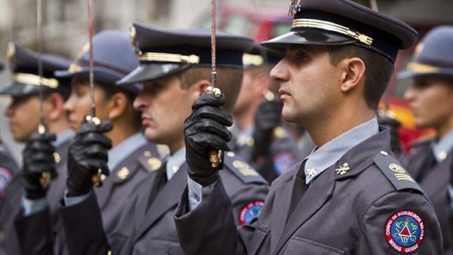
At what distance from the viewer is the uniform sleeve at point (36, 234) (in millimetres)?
5074

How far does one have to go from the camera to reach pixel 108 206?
15.8ft

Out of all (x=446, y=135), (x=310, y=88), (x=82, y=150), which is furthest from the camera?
(x=446, y=135)

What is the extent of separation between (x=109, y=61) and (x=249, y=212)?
1.63 metres

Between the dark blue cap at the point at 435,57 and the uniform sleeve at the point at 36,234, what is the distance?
2.61 metres

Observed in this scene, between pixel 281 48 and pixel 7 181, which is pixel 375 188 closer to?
pixel 281 48

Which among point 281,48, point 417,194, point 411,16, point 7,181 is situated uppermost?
point 281,48

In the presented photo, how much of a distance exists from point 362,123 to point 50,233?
2.34m

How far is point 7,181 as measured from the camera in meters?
6.20

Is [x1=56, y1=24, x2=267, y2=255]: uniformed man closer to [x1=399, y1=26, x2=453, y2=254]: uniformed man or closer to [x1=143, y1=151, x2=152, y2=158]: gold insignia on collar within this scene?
[x1=143, y1=151, x2=152, y2=158]: gold insignia on collar

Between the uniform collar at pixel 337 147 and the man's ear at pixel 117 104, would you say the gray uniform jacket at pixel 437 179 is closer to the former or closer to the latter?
the man's ear at pixel 117 104

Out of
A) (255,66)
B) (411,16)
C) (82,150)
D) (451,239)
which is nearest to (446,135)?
(451,239)

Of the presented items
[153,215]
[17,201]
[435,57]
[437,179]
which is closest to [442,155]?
[437,179]

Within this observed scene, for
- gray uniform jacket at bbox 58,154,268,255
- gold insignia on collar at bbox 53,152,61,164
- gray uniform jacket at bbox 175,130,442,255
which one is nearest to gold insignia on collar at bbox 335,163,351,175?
gray uniform jacket at bbox 175,130,442,255

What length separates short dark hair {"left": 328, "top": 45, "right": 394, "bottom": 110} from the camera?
131 inches
